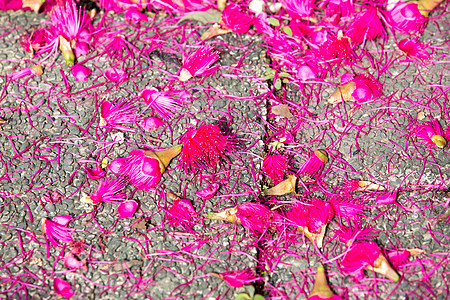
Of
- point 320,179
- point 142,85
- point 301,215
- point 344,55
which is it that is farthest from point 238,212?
point 344,55

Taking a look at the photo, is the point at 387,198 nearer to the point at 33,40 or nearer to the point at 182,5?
the point at 182,5

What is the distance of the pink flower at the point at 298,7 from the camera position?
2225mm

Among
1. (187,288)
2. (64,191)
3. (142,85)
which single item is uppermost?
(142,85)

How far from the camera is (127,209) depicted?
1.71 m

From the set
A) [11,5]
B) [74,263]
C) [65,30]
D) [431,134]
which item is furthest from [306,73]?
[11,5]

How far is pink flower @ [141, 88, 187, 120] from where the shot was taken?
77.3 inches

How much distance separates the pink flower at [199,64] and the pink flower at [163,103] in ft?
0.43

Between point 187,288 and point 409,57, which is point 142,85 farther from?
point 409,57

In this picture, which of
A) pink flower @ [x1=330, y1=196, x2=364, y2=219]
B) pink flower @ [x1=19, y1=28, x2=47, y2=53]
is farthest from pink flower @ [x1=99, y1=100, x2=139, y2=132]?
pink flower @ [x1=330, y1=196, x2=364, y2=219]

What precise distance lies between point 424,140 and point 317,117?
1.47 feet

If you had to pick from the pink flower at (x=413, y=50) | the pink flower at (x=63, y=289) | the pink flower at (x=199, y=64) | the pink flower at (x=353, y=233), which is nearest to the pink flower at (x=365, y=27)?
the pink flower at (x=413, y=50)

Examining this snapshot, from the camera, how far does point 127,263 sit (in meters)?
1.61

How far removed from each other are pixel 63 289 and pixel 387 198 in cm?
122

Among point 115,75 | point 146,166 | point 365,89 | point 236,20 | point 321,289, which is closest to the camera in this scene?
point 321,289
